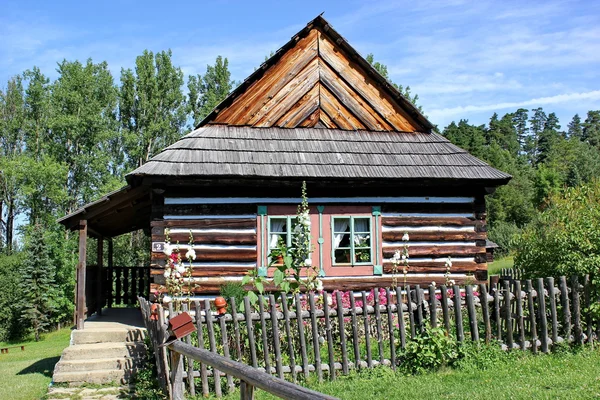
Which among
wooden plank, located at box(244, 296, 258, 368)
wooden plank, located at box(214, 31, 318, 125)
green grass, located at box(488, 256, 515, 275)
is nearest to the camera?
wooden plank, located at box(244, 296, 258, 368)

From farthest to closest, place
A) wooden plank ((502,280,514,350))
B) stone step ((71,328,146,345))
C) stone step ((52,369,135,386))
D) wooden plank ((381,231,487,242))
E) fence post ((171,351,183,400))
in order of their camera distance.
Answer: wooden plank ((381,231,487,242))
stone step ((71,328,146,345))
stone step ((52,369,135,386))
wooden plank ((502,280,514,350))
fence post ((171,351,183,400))

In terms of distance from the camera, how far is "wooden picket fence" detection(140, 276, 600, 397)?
24.5 ft

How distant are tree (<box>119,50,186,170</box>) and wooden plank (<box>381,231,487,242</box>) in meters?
29.4

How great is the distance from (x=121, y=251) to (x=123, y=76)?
12.9 meters

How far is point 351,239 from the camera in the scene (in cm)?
1160

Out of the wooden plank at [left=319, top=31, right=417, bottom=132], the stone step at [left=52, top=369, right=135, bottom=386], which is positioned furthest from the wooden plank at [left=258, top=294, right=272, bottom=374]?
the wooden plank at [left=319, top=31, right=417, bottom=132]

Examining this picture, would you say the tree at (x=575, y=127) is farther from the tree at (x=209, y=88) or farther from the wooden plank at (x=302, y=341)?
the wooden plank at (x=302, y=341)

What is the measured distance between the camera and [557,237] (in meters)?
9.66

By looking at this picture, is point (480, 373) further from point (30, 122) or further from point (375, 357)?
point (30, 122)

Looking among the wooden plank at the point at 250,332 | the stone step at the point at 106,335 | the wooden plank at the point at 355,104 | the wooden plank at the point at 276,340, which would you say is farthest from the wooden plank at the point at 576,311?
the stone step at the point at 106,335

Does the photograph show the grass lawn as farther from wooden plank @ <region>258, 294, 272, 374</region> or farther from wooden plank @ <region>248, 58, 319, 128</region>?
wooden plank @ <region>248, 58, 319, 128</region>

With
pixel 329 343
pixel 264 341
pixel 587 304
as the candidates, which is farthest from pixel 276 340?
pixel 587 304

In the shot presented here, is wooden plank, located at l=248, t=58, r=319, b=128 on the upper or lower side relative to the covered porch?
upper

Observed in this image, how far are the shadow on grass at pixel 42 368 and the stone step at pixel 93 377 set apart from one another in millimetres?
2849
